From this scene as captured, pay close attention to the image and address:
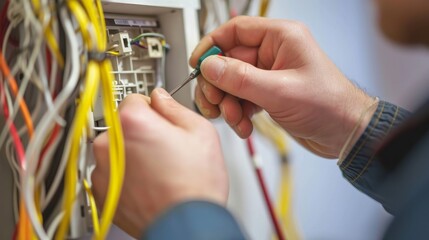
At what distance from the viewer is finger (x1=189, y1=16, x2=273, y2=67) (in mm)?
708

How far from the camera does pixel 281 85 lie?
0.65 metres

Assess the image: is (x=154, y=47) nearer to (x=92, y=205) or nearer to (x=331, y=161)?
(x=92, y=205)

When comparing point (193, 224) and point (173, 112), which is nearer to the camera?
point (193, 224)

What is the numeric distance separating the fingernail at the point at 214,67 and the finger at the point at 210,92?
1.7 inches

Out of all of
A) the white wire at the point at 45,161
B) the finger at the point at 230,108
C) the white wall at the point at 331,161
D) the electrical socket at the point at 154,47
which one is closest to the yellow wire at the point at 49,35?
the white wire at the point at 45,161

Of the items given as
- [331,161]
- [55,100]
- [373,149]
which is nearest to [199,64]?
[55,100]

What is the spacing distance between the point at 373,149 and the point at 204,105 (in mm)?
326

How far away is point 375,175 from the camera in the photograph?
70cm

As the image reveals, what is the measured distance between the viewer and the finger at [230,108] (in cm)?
70

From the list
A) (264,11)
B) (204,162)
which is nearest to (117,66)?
(204,162)

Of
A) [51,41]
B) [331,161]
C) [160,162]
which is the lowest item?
[331,161]

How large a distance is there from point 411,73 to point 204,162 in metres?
1.31

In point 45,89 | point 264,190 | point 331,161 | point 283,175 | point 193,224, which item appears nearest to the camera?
point 193,224

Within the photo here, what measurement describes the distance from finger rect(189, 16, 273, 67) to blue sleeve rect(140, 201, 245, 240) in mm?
371
